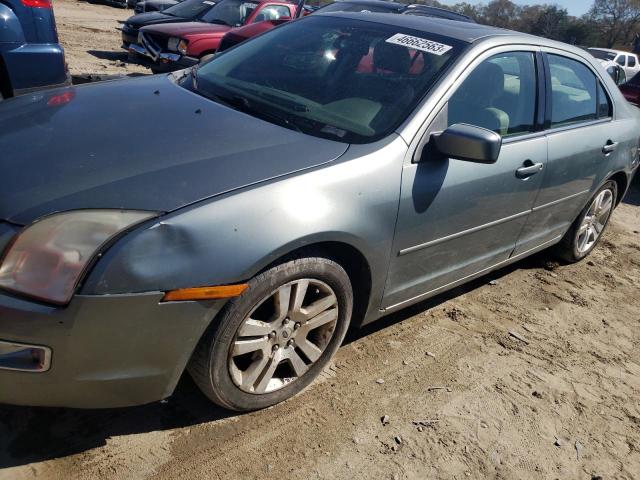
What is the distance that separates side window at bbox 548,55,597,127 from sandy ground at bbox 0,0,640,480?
1266 millimetres

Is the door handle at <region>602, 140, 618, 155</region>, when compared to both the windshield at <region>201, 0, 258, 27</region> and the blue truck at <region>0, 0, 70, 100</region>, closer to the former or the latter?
the blue truck at <region>0, 0, 70, 100</region>

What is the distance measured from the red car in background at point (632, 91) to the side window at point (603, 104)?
5.08 m

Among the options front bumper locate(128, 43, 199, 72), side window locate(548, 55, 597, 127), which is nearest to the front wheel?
side window locate(548, 55, 597, 127)

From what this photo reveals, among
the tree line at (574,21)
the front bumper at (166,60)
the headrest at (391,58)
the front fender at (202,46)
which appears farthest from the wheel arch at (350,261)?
the tree line at (574,21)

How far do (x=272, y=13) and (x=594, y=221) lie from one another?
785cm

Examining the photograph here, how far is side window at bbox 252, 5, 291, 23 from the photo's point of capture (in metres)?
10.4

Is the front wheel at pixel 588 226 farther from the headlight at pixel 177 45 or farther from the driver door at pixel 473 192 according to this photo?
the headlight at pixel 177 45

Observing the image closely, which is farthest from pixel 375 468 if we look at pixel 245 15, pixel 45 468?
pixel 245 15

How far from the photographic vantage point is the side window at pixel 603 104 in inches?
164

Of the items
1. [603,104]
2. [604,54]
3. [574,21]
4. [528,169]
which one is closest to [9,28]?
[528,169]

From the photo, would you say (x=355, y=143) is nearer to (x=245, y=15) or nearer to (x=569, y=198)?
(x=569, y=198)

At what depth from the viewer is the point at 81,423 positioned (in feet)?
7.70

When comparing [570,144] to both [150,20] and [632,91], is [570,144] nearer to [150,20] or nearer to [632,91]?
[632,91]

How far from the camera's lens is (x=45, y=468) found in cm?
212
